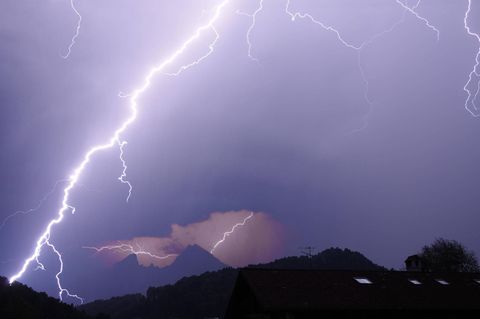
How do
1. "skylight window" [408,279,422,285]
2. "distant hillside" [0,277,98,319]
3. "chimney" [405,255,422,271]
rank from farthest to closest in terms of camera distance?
"distant hillside" [0,277,98,319]
"chimney" [405,255,422,271]
"skylight window" [408,279,422,285]

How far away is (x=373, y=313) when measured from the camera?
57.9ft

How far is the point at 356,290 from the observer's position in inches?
730

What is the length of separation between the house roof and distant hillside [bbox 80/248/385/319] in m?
68.3

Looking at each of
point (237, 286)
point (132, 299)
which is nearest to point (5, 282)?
point (132, 299)

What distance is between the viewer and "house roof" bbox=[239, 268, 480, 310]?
55.7 ft

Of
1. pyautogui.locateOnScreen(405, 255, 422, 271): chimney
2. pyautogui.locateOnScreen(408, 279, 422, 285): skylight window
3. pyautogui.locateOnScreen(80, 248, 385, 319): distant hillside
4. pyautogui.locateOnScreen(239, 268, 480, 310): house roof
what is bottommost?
pyautogui.locateOnScreen(239, 268, 480, 310): house roof

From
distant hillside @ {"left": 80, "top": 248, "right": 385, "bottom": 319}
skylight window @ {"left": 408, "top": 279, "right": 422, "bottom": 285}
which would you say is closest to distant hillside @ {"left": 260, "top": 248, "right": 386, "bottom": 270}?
distant hillside @ {"left": 80, "top": 248, "right": 385, "bottom": 319}

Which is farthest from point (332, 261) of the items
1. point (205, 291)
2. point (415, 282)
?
point (415, 282)

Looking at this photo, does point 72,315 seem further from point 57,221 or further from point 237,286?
point 237,286

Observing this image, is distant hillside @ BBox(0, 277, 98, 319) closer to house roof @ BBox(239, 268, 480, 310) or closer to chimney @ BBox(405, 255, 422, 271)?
chimney @ BBox(405, 255, 422, 271)

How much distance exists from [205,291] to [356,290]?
84.4 metres

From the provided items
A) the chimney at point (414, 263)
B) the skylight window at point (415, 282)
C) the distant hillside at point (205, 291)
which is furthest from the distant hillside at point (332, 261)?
the skylight window at point (415, 282)

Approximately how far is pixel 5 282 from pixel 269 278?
71.3 metres

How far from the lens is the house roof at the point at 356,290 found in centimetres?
1698
